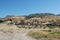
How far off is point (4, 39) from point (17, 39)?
6.40 ft

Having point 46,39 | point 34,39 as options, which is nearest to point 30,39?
point 34,39

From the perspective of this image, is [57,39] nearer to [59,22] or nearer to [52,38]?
[52,38]

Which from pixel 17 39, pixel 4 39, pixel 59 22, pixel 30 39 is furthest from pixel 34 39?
pixel 59 22

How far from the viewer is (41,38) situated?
29359mm

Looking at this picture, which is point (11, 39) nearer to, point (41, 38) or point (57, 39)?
point (41, 38)

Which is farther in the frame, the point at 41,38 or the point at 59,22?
the point at 59,22

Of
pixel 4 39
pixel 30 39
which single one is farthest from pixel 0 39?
pixel 30 39

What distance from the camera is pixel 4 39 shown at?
28.1m

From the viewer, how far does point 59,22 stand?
61.0m

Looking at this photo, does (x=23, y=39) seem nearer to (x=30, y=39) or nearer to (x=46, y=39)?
(x=30, y=39)

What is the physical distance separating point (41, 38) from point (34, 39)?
4.37 ft

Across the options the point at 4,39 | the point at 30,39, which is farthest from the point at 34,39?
the point at 4,39

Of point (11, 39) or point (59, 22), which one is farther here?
point (59, 22)

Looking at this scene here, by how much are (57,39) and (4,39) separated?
8008 millimetres
